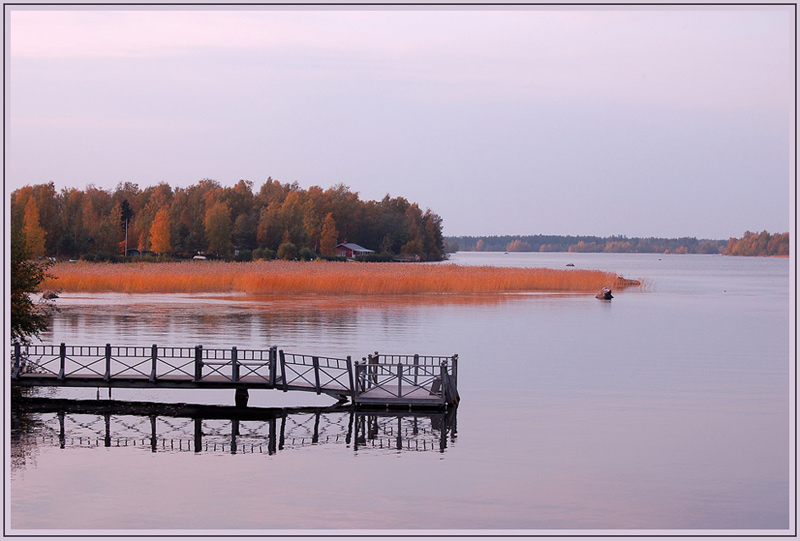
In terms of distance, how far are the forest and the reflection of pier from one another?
73.1 metres

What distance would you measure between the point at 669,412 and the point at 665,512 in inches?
406

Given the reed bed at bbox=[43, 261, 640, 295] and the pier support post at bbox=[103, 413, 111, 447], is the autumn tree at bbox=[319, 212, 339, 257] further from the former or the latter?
the pier support post at bbox=[103, 413, 111, 447]

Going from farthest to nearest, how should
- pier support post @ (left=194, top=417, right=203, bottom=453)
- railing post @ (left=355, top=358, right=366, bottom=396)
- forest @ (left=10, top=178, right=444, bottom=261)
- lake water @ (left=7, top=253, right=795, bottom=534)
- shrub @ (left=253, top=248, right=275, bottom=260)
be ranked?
shrub @ (left=253, top=248, right=275, bottom=260)
forest @ (left=10, top=178, right=444, bottom=261)
railing post @ (left=355, top=358, right=366, bottom=396)
pier support post @ (left=194, top=417, right=203, bottom=453)
lake water @ (left=7, top=253, right=795, bottom=534)

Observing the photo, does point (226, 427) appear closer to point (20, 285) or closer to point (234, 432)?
point (234, 432)

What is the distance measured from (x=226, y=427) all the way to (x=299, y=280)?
46148 mm

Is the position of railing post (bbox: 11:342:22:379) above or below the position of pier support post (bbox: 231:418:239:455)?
above

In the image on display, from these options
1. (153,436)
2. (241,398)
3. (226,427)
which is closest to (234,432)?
(226,427)

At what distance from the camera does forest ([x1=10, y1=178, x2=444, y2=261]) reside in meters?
122

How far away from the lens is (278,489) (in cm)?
1948

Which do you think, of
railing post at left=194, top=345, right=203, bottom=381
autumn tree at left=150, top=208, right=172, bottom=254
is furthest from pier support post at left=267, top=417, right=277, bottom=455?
autumn tree at left=150, top=208, right=172, bottom=254

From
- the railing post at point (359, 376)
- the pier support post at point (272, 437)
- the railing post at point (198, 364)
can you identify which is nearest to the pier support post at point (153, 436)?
the railing post at point (198, 364)

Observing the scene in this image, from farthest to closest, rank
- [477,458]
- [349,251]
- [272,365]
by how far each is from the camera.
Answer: [349,251] < [272,365] < [477,458]

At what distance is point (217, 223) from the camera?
130500 millimetres
